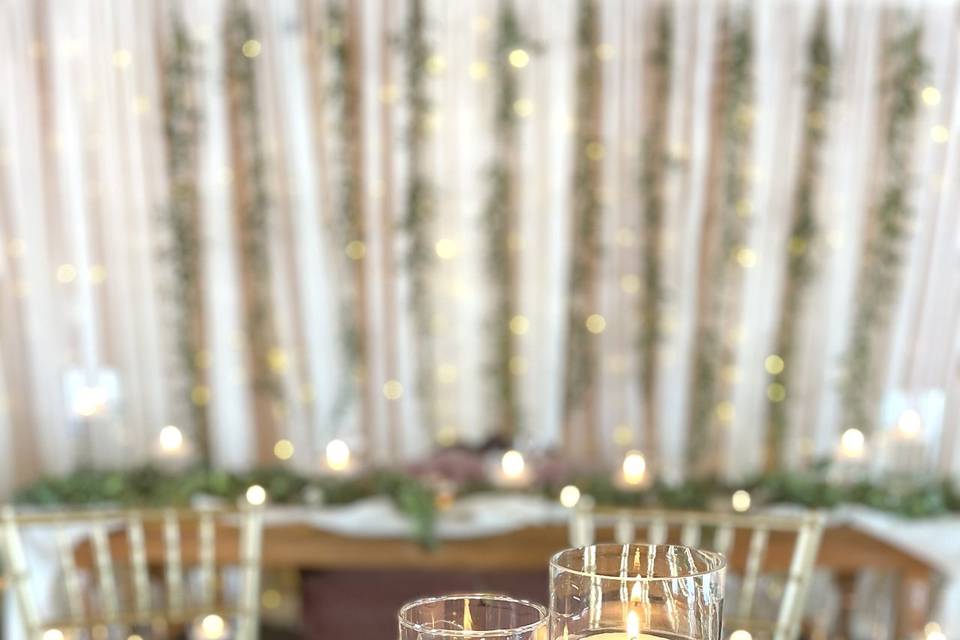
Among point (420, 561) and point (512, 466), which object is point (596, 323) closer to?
point (512, 466)

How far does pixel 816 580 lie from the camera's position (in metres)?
3.37

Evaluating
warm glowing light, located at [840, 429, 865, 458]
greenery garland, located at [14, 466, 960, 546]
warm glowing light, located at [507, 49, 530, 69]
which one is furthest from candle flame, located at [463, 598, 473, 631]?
warm glowing light, located at [507, 49, 530, 69]

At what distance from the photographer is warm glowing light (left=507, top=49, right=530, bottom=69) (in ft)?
12.1

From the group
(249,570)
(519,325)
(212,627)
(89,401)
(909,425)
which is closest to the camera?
(249,570)

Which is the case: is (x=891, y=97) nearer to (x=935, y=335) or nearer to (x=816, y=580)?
(x=935, y=335)

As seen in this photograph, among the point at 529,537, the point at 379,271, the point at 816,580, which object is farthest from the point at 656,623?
the point at 379,271

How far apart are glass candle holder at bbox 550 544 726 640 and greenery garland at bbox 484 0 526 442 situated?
112 inches

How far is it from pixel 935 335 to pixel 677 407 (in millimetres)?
871

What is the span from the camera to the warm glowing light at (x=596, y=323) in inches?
150

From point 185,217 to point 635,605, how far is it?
3.13m

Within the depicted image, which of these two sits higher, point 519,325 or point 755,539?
point 519,325

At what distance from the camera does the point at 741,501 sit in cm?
289

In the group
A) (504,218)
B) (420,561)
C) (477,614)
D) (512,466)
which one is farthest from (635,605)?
(504,218)

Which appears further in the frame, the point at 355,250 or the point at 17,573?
the point at 355,250
